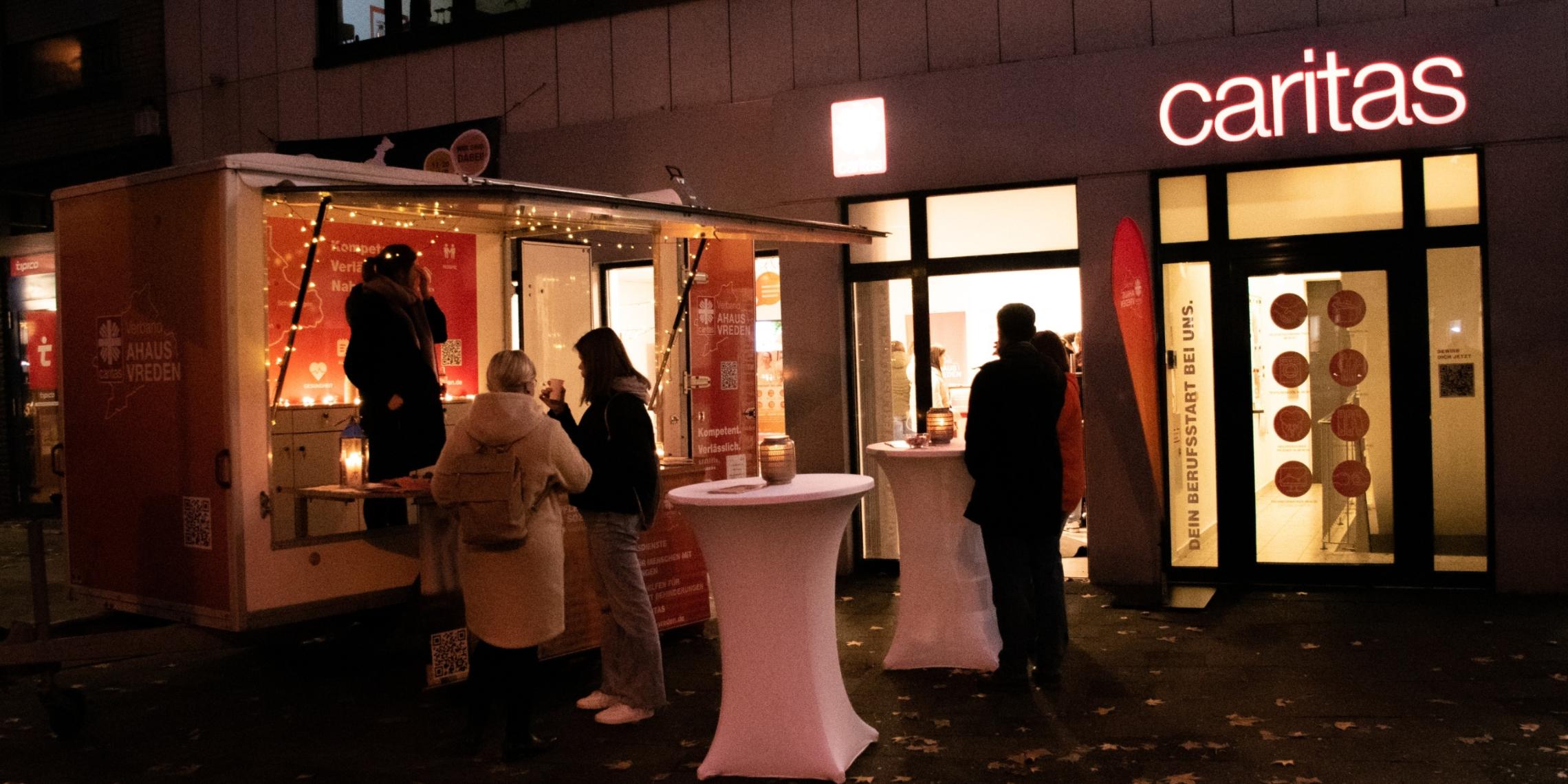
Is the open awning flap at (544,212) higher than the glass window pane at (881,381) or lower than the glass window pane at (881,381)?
higher

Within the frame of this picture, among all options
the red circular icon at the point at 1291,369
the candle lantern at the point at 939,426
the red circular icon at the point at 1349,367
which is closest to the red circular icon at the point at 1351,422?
the red circular icon at the point at 1349,367

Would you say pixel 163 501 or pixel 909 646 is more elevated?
pixel 163 501

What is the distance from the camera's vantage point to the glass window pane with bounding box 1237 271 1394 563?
8352 mm

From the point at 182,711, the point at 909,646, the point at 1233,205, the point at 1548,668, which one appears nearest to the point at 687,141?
the point at 1233,205

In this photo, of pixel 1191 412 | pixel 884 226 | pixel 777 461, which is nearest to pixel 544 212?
pixel 777 461

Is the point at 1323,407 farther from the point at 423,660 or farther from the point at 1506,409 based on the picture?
the point at 423,660

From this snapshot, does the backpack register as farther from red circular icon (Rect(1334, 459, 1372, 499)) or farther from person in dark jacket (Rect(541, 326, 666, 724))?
red circular icon (Rect(1334, 459, 1372, 499))

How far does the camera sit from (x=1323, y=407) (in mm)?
8508

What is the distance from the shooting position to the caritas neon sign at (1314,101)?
26.1 feet

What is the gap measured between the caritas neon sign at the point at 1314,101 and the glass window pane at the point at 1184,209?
317mm

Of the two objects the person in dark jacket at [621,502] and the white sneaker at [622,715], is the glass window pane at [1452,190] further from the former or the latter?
the white sneaker at [622,715]

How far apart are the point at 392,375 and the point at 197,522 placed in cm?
117

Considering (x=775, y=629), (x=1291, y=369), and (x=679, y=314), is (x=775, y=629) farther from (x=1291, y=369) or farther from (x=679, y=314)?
(x=1291, y=369)

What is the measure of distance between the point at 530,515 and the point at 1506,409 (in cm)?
597
